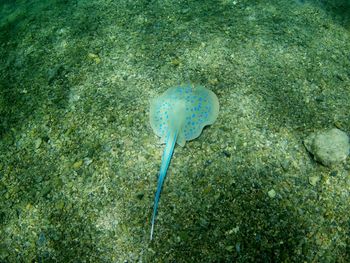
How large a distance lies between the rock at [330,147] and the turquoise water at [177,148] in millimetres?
105

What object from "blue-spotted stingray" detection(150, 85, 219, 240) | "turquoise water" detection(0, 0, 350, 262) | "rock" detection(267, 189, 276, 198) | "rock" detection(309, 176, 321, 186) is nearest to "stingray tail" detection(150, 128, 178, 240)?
"blue-spotted stingray" detection(150, 85, 219, 240)

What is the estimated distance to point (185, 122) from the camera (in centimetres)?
294

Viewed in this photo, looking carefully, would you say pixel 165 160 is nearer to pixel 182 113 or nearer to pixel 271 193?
pixel 182 113

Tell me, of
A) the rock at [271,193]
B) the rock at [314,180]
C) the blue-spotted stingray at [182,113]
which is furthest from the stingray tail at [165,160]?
the rock at [314,180]

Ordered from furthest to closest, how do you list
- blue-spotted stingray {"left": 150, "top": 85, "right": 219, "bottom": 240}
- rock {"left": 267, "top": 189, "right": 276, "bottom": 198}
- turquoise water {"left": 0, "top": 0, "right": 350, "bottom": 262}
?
blue-spotted stingray {"left": 150, "top": 85, "right": 219, "bottom": 240} < rock {"left": 267, "top": 189, "right": 276, "bottom": 198} < turquoise water {"left": 0, "top": 0, "right": 350, "bottom": 262}

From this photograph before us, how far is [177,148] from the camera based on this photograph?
116 inches

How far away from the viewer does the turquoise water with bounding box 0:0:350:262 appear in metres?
2.50

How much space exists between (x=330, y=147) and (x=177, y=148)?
167cm

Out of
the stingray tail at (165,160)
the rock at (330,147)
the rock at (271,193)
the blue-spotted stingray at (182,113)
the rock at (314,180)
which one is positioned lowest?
the rock at (314,180)

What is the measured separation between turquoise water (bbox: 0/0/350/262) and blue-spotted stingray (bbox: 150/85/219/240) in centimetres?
15

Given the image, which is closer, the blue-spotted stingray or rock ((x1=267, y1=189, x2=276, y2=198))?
rock ((x1=267, y1=189, x2=276, y2=198))

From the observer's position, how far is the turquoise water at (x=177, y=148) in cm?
250

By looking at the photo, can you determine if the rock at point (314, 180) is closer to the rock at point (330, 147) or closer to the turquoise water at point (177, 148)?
the turquoise water at point (177, 148)

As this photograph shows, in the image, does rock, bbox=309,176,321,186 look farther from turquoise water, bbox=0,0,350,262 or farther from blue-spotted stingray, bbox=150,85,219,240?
blue-spotted stingray, bbox=150,85,219,240
